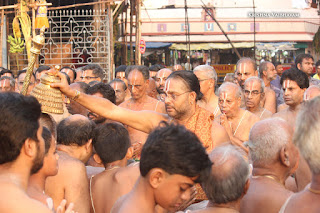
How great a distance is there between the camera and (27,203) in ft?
8.04

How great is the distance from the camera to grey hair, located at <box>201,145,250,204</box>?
2.98m

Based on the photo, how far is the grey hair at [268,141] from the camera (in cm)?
336

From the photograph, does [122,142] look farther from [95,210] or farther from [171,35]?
[171,35]

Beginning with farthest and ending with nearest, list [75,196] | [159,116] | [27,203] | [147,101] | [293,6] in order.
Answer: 1. [293,6]
2. [147,101]
3. [159,116]
4. [75,196]
5. [27,203]

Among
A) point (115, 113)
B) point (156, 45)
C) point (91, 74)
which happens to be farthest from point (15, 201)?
point (156, 45)

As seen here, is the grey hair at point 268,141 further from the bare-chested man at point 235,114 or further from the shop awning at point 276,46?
the shop awning at point 276,46

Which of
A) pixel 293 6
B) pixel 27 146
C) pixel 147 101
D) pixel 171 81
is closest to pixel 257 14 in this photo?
pixel 293 6

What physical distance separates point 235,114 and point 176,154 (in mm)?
4217

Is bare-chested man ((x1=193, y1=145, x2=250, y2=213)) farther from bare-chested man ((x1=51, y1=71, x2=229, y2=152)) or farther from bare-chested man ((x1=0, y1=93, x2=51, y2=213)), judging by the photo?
bare-chested man ((x1=51, y1=71, x2=229, y2=152))

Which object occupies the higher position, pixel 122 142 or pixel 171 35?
pixel 171 35

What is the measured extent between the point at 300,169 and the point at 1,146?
7.90 feet

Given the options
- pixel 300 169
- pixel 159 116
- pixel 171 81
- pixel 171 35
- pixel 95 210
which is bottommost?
pixel 95 210

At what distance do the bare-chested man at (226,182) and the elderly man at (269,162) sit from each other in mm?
297

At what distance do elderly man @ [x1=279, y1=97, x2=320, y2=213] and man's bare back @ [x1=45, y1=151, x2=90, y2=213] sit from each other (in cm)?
183
